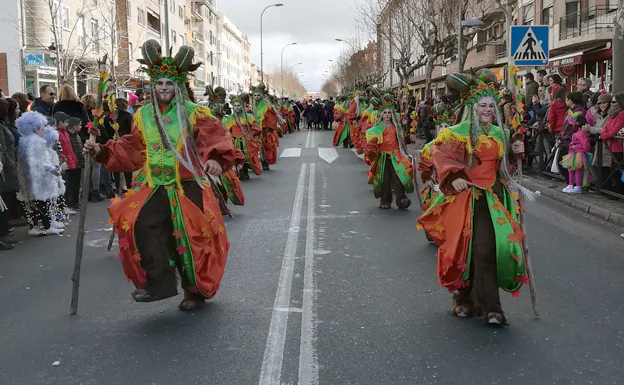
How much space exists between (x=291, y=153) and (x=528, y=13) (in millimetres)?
19710

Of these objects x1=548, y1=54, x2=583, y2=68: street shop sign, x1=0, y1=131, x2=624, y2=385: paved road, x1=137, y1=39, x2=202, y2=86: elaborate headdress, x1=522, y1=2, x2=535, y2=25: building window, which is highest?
x1=522, y1=2, x2=535, y2=25: building window

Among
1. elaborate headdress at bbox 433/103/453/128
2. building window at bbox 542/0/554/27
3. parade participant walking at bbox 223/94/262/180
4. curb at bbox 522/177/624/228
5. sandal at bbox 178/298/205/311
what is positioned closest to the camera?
sandal at bbox 178/298/205/311

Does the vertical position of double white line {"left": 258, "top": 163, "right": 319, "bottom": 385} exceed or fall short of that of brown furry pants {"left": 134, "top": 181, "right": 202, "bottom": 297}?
it falls short

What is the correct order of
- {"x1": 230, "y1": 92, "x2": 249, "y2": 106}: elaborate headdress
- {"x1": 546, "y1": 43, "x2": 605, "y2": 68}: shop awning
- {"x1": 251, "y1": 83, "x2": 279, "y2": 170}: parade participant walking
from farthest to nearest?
1. {"x1": 546, "y1": 43, "x2": 605, "y2": 68}: shop awning
2. {"x1": 251, "y1": 83, "x2": 279, "y2": 170}: parade participant walking
3. {"x1": 230, "y1": 92, "x2": 249, "y2": 106}: elaborate headdress

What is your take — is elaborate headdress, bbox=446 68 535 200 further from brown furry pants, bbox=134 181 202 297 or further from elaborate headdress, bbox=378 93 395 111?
elaborate headdress, bbox=378 93 395 111

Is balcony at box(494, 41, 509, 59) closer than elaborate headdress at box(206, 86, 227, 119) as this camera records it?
No

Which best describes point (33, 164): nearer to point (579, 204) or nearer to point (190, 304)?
point (190, 304)

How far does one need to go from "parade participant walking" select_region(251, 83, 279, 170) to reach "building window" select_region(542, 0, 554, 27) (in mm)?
20390

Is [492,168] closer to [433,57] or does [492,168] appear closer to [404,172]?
[404,172]

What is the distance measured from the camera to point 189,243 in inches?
211

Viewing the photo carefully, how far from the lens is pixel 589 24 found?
2850 centimetres

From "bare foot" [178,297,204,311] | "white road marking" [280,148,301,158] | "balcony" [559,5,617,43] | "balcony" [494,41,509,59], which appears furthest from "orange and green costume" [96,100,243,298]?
"balcony" [494,41,509,59]

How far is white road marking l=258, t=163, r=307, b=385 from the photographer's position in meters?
4.21

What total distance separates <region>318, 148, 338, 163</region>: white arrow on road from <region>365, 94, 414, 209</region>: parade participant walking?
28.6 ft
